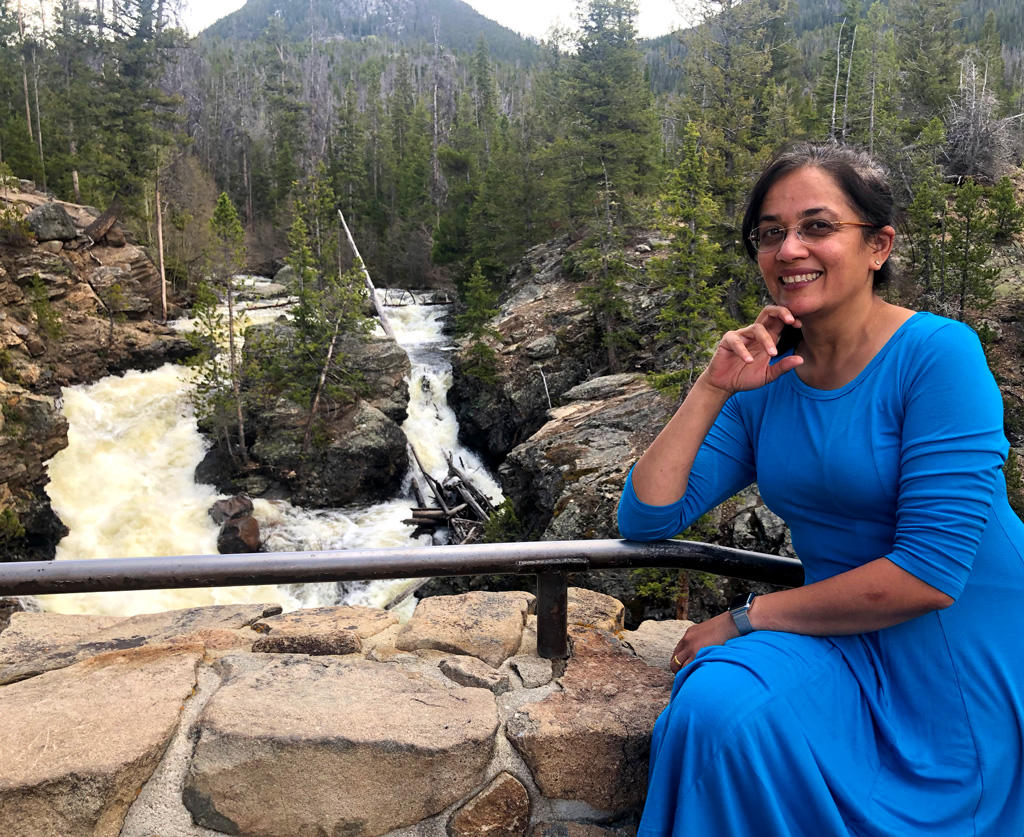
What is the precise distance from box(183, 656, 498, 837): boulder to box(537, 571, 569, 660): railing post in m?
0.39

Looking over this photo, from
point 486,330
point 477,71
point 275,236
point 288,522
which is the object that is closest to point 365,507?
point 288,522

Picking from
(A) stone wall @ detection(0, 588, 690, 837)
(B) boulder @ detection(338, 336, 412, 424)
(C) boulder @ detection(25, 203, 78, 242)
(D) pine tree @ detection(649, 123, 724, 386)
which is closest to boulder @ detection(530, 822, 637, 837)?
(A) stone wall @ detection(0, 588, 690, 837)

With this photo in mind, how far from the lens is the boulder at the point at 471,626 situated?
7.63 feet

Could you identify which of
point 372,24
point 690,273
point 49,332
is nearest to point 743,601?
point 690,273

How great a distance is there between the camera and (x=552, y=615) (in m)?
2.19

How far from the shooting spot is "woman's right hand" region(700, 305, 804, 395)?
1841mm

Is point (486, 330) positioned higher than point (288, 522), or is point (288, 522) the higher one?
point (486, 330)

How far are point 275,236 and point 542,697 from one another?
48859 millimetres

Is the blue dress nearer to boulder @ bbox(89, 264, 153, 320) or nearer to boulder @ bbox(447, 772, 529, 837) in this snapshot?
boulder @ bbox(447, 772, 529, 837)

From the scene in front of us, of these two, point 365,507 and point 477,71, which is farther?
point 477,71

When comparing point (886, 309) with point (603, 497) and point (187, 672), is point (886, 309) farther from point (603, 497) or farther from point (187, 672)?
point (603, 497)

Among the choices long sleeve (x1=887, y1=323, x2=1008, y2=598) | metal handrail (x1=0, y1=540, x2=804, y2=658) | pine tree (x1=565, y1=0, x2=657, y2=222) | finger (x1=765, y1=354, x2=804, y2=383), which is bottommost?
metal handrail (x1=0, y1=540, x2=804, y2=658)

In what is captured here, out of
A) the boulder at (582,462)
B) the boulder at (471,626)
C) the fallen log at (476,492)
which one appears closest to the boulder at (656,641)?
the boulder at (471,626)

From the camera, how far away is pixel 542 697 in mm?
2062
